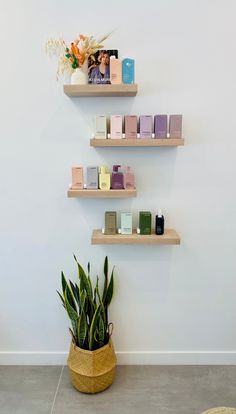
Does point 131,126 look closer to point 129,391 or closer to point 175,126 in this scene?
point 175,126

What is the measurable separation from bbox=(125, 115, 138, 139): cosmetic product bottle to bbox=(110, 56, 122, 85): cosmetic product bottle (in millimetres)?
196

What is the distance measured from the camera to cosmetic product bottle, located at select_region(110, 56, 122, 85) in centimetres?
172

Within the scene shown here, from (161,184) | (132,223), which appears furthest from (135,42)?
(132,223)

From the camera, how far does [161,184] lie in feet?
6.51

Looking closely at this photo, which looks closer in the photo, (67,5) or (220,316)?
(67,5)

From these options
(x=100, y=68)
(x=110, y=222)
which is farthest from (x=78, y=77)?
(x=110, y=222)

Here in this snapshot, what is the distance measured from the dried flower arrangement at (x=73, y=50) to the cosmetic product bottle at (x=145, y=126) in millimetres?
452

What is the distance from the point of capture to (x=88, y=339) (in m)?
1.91

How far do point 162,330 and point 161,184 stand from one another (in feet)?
3.30

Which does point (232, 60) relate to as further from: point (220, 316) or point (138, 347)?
point (138, 347)

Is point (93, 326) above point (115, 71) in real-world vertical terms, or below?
below

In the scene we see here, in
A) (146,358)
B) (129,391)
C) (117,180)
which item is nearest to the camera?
(117,180)

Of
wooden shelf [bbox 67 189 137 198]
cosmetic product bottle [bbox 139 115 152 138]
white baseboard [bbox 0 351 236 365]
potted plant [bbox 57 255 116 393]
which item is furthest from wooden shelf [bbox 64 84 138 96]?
white baseboard [bbox 0 351 236 365]

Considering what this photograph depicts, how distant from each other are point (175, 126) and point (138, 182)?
0.40 m
